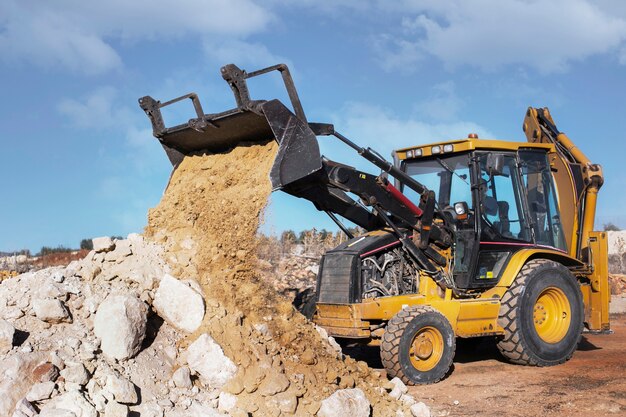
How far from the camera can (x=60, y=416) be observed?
509cm

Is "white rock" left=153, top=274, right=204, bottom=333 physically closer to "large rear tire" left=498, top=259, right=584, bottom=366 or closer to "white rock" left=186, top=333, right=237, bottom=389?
"white rock" left=186, top=333, right=237, bottom=389

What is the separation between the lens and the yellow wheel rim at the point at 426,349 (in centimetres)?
777

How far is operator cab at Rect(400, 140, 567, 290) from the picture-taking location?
28.1 feet

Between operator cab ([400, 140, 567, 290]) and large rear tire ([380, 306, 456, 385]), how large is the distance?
34.8 inches

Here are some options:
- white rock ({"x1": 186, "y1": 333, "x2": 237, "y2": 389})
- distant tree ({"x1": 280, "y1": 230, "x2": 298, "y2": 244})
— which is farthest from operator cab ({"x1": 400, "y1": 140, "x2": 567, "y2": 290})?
distant tree ({"x1": 280, "y1": 230, "x2": 298, "y2": 244})

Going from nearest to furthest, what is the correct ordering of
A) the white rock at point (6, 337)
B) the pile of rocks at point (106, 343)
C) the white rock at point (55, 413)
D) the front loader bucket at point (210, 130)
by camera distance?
the white rock at point (55, 413) < the pile of rocks at point (106, 343) < the white rock at point (6, 337) < the front loader bucket at point (210, 130)

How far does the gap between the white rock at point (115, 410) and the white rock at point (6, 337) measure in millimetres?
1027

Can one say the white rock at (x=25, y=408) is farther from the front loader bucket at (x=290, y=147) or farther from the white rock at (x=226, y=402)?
the front loader bucket at (x=290, y=147)

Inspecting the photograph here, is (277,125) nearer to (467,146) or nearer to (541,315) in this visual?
(467,146)

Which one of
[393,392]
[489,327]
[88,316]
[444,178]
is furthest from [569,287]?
[88,316]

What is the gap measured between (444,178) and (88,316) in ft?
15.3

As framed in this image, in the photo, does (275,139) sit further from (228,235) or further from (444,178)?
(444,178)

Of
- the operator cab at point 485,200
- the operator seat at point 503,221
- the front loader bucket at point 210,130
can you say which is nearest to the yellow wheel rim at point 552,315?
the operator cab at point 485,200

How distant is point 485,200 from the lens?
8.59 meters
